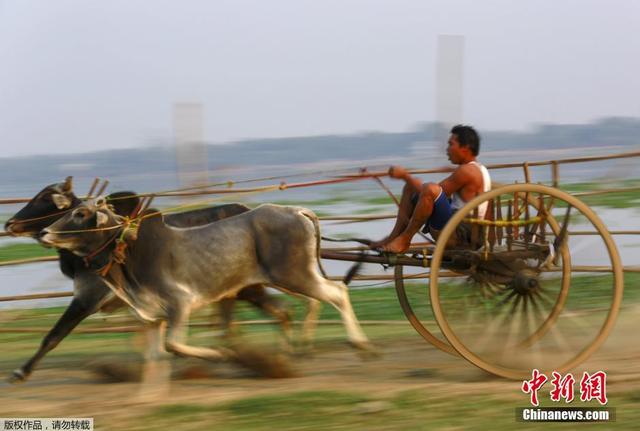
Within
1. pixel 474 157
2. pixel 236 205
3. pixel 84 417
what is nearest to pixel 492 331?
pixel 474 157

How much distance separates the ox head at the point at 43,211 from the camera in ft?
19.5

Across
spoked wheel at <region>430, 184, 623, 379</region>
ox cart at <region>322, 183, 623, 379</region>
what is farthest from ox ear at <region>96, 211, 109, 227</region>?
spoked wheel at <region>430, 184, 623, 379</region>

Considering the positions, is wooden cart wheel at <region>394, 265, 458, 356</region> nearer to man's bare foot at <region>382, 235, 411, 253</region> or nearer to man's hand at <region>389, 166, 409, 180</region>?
man's bare foot at <region>382, 235, 411, 253</region>

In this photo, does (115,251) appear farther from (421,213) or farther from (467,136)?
(467,136)

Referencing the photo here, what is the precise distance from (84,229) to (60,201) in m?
0.29

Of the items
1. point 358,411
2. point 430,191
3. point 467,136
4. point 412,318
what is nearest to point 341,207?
point 412,318

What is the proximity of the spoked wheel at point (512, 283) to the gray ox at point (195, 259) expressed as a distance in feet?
2.53

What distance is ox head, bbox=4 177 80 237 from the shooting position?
5957 mm

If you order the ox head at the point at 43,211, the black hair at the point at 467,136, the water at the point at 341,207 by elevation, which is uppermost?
the black hair at the point at 467,136

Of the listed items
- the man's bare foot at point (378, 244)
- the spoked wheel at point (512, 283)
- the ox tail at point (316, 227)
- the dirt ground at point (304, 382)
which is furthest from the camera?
the ox tail at point (316, 227)

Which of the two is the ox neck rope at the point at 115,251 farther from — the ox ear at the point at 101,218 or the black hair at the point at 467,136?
the black hair at the point at 467,136

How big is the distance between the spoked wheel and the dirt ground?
0.66ft

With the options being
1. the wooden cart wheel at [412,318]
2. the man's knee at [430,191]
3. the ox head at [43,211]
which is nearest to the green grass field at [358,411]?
the wooden cart wheel at [412,318]

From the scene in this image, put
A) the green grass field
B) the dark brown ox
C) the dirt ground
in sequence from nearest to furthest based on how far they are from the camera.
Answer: the green grass field, the dirt ground, the dark brown ox
